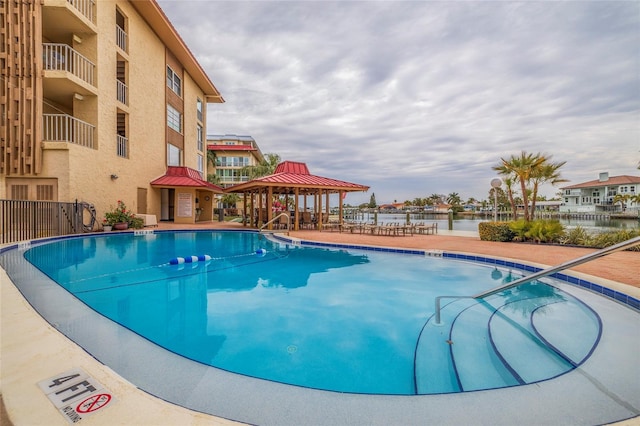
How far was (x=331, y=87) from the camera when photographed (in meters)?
17.8

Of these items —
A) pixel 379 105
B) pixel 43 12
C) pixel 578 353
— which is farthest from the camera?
pixel 379 105

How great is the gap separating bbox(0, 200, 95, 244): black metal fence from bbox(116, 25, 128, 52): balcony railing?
960cm

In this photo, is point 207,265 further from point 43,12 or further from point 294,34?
point 43,12

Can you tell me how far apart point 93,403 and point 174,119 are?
76.3ft

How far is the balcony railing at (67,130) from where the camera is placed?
12.9m

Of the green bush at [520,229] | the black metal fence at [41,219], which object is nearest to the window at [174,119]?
the black metal fence at [41,219]

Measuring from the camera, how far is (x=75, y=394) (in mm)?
1792

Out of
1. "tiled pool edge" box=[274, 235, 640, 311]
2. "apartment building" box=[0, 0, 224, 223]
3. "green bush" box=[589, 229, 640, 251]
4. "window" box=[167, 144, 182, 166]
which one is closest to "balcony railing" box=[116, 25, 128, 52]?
"apartment building" box=[0, 0, 224, 223]

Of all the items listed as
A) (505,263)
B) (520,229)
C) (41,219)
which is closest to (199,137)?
(41,219)

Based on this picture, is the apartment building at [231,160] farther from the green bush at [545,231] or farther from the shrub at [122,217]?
the green bush at [545,231]

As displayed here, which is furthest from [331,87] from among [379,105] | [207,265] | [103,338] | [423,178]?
[423,178]

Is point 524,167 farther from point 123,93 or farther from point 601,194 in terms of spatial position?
point 601,194

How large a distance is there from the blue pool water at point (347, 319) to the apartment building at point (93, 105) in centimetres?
658

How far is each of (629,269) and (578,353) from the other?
5.27 meters
